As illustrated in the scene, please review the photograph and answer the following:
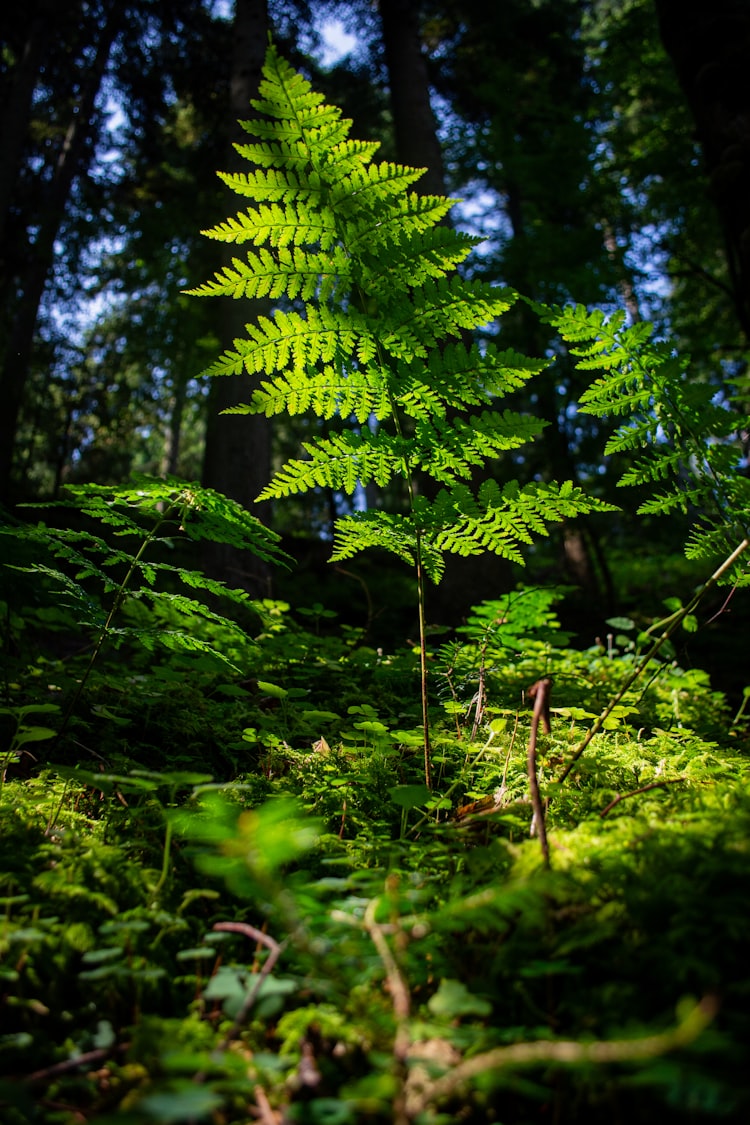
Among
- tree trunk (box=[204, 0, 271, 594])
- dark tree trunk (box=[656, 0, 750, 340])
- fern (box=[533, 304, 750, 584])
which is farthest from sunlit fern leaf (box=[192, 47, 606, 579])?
tree trunk (box=[204, 0, 271, 594])

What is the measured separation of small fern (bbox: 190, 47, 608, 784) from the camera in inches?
66.5

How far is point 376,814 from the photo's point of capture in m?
1.71

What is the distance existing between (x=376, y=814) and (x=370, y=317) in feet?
4.72

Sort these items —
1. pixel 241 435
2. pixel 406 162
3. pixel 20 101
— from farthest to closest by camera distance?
pixel 20 101 < pixel 406 162 < pixel 241 435

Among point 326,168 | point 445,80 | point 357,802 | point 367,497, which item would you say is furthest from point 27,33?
point 357,802

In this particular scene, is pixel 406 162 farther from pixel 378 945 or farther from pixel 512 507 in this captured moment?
pixel 378 945

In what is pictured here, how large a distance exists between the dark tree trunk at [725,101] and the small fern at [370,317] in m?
2.38

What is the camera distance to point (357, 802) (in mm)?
1744

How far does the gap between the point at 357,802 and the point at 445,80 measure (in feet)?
44.2

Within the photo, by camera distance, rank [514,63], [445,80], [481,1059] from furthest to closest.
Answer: [445,80], [514,63], [481,1059]

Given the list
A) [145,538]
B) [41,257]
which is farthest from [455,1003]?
[41,257]

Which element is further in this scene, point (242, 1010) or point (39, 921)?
point (39, 921)

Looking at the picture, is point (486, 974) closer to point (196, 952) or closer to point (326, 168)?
point (196, 952)

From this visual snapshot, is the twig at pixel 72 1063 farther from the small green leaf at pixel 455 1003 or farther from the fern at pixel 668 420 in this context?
the fern at pixel 668 420
